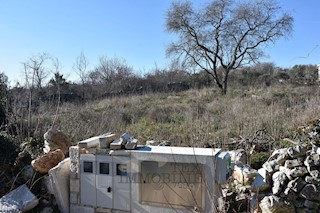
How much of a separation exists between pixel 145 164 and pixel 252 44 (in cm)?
1397

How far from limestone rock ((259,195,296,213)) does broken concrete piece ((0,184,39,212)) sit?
2227 mm

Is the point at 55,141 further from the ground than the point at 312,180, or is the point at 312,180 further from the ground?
the point at 55,141

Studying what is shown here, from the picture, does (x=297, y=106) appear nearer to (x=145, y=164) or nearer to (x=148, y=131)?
(x=148, y=131)

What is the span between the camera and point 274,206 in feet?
9.12

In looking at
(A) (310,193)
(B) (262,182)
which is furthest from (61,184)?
(A) (310,193)

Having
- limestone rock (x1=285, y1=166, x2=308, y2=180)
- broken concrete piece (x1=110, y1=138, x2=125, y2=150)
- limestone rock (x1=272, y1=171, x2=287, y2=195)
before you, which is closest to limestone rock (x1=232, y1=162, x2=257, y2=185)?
limestone rock (x1=272, y1=171, x2=287, y2=195)

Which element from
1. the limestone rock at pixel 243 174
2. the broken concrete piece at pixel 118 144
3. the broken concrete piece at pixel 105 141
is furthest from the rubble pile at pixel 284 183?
the broken concrete piece at pixel 105 141

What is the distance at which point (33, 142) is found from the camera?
14.9 ft

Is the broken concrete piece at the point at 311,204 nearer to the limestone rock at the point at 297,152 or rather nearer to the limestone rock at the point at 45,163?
the limestone rock at the point at 297,152

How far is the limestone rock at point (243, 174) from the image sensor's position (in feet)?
10.8

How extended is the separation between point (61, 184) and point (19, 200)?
422mm

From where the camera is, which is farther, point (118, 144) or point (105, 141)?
point (105, 141)

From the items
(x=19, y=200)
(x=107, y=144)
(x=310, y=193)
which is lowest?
(x=19, y=200)

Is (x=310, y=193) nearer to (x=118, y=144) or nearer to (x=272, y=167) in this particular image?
(x=272, y=167)
